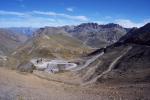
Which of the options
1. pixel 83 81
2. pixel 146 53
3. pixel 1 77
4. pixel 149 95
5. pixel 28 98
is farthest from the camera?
pixel 146 53

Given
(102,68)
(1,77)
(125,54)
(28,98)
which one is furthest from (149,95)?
(125,54)

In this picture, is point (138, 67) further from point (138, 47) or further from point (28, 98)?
point (28, 98)

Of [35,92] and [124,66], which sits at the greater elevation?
[35,92]

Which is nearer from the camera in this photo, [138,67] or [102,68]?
[138,67]

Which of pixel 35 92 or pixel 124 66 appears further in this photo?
pixel 124 66

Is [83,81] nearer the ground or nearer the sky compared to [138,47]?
nearer the ground

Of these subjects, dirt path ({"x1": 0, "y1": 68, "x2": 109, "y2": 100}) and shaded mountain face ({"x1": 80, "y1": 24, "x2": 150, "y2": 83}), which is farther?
shaded mountain face ({"x1": 80, "y1": 24, "x2": 150, "y2": 83})

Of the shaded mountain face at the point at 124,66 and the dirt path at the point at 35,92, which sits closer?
the dirt path at the point at 35,92

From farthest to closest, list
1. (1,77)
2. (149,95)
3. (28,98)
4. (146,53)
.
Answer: (146,53)
(1,77)
(149,95)
(28,98)
